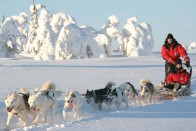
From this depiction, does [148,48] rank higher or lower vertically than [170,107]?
higher

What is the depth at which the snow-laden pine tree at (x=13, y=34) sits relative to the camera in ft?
138

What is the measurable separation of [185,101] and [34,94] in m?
2.73

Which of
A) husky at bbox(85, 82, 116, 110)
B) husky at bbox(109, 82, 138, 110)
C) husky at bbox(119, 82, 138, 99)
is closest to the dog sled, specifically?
husky at bbox(119, 82, 138, 99)

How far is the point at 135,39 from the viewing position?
39.7 metres

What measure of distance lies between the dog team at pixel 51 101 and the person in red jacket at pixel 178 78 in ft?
2.38

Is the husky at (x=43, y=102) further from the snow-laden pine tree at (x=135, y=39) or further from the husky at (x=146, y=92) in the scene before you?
the snow-laden pine tree at (x=135, y=39)

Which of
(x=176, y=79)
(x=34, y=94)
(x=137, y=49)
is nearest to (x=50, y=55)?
(x=137, y=49)

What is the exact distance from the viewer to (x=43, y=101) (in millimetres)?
6609

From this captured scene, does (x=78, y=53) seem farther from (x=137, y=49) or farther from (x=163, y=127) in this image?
(x=163, y=127)

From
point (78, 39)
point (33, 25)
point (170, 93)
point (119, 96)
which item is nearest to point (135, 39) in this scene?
point (78, 39)

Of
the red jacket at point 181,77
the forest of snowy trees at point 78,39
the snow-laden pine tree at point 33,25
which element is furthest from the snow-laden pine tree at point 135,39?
the red jacket at point 181,77

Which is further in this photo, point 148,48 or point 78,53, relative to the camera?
point 148,48

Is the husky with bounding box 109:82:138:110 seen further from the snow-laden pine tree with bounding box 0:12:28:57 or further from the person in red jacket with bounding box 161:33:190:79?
the snow-laden pine tree with bounding box 0:12:28:57

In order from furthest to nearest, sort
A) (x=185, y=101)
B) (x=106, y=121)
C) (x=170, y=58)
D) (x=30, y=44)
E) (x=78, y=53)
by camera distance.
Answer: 1. (x=30, y=44)
2. (x=78, y=53)
3. (x=170, y=58)
4. (x=185, y=101)
5. (x=106, y=121)
